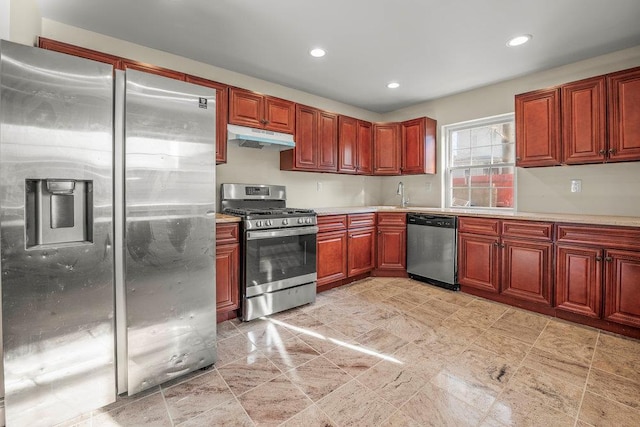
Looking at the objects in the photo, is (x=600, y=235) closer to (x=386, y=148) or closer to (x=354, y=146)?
(x=386, y=148)

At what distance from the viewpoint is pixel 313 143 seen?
3611 millimetres

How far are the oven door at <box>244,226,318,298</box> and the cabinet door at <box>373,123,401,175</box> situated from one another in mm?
1777

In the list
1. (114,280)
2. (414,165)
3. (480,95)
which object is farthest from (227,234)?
(480,95)

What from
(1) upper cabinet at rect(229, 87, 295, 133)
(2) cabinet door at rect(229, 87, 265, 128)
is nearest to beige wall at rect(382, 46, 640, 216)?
→ (1) upper cabinet at rect(229, 87, 295, 133)

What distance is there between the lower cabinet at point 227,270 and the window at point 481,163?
3069mm

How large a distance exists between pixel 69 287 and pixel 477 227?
3.45 metres

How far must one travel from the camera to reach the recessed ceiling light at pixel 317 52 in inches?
108

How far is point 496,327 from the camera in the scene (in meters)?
2.49

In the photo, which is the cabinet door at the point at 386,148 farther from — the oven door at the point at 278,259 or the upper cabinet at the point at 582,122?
the oven door at the point at 278,259

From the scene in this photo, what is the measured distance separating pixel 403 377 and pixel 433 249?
202cm

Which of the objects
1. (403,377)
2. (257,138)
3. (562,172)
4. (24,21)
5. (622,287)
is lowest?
(403,377)

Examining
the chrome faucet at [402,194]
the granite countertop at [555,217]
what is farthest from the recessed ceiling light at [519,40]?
the chrome faucet at [402,194]

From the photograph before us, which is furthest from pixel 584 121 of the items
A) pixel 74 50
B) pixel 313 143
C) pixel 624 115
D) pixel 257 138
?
pixel 74 50

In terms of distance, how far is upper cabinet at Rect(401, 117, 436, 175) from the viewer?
158 inches
